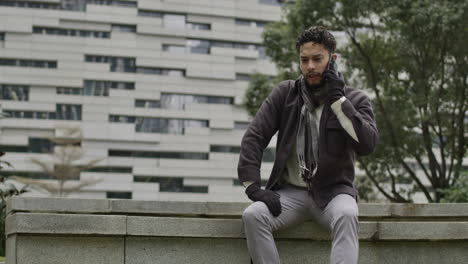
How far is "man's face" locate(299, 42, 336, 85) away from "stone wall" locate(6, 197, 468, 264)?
1.11 meters

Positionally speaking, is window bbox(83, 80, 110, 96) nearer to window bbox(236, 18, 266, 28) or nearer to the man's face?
window bbox(236, 18, 266, 28)

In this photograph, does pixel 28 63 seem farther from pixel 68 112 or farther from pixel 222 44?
pixel 222 44

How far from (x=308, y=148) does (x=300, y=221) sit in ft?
1.75

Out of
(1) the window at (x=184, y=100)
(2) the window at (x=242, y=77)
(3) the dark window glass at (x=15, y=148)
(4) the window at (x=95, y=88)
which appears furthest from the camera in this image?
(2) the window at (x=242, y=77)

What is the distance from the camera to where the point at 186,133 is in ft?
116

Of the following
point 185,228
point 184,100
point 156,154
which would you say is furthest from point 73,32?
point 185,228

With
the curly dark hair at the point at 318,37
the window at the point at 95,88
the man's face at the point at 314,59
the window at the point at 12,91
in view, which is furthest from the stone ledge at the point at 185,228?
the window at the point at 12,91

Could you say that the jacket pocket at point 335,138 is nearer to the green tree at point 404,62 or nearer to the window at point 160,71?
the green tree at point 404,62

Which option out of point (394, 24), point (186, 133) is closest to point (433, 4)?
point (394, 24)

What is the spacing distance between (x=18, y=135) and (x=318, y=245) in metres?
31.9

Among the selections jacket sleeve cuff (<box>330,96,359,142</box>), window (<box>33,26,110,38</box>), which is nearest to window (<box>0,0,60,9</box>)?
window (<box>33,26,110,38</box>)

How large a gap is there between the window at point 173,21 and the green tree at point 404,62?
661 inches

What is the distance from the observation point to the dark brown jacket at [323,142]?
13.8ft

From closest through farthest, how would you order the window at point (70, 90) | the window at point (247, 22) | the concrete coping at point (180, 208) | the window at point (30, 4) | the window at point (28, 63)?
the concrete coping at point (180, 208) < the window at point (28, 63) < the window at point (30, 4) < the window at point (70, 90) < the window at point (247, 22)
